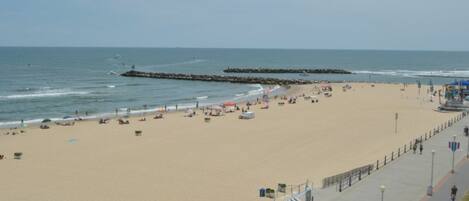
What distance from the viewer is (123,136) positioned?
1246 inches

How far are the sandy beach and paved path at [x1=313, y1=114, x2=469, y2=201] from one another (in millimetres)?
2229

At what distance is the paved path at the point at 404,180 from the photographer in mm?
16750

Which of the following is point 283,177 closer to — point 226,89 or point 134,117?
point 134,117

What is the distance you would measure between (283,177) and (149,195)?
5.73m

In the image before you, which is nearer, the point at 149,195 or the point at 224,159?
the point at 149,195

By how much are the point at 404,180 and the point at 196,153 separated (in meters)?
10.9

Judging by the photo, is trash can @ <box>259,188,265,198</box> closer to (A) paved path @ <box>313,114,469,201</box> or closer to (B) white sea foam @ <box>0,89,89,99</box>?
(A) paved path @ <box>313,114,469,201</box>

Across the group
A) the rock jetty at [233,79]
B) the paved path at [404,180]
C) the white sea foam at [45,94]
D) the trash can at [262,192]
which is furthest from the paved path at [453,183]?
the rock jetty at [233,79]

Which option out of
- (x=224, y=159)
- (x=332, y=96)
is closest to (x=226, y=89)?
(x=332, y=96)

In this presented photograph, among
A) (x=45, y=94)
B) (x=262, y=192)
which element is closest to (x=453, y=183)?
(x=262, y=192)

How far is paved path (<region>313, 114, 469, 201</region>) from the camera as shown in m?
16.8

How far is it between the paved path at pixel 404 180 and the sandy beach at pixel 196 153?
2.23 m

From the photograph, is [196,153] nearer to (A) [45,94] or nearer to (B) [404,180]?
(B) [404,180]

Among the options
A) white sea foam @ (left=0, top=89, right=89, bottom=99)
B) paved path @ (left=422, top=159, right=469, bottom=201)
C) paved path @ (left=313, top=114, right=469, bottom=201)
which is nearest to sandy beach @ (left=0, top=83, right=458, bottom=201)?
paved path @ (left=313, top=114, right=469, bottom=201)
